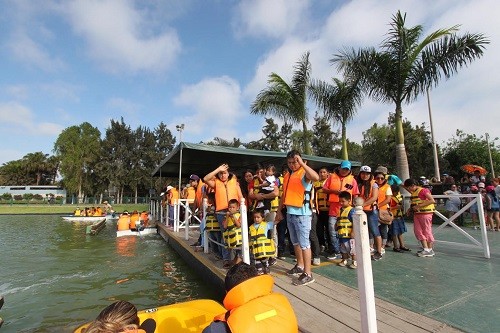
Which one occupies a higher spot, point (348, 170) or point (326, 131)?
point (326, 131)

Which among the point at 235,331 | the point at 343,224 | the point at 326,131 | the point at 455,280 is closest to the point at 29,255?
the point at 343,224

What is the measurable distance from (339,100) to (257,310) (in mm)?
13382

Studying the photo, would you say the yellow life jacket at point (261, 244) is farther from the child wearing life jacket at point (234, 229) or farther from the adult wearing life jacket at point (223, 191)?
the adult wearing life jacket at point (223, 191)

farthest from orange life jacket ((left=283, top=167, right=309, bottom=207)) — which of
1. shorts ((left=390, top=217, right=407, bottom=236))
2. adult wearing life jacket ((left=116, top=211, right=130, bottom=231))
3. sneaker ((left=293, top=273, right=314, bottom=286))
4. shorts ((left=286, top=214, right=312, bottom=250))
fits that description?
adult wearing life jacket ((left=116, top=211, right=130, bottom=231))

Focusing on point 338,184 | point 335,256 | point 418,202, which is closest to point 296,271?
point 335,256

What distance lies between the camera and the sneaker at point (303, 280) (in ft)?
13.3

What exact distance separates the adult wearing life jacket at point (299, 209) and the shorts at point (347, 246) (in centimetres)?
97

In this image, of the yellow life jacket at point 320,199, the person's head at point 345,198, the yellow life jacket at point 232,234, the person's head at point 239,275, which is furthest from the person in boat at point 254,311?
the yellow life jacket at point 320,199

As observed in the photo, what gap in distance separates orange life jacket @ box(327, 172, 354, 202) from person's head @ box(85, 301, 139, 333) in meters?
4.03

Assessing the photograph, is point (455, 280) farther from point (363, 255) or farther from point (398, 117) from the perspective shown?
point (398, 117)

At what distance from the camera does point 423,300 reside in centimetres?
339

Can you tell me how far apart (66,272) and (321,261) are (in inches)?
237

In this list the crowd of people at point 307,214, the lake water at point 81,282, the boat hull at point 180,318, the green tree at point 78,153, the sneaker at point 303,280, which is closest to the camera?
the boat hull at point 180,318

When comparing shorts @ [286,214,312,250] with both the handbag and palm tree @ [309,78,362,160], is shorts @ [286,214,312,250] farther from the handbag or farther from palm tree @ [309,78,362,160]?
palm tree @ [309,78,362,160]
